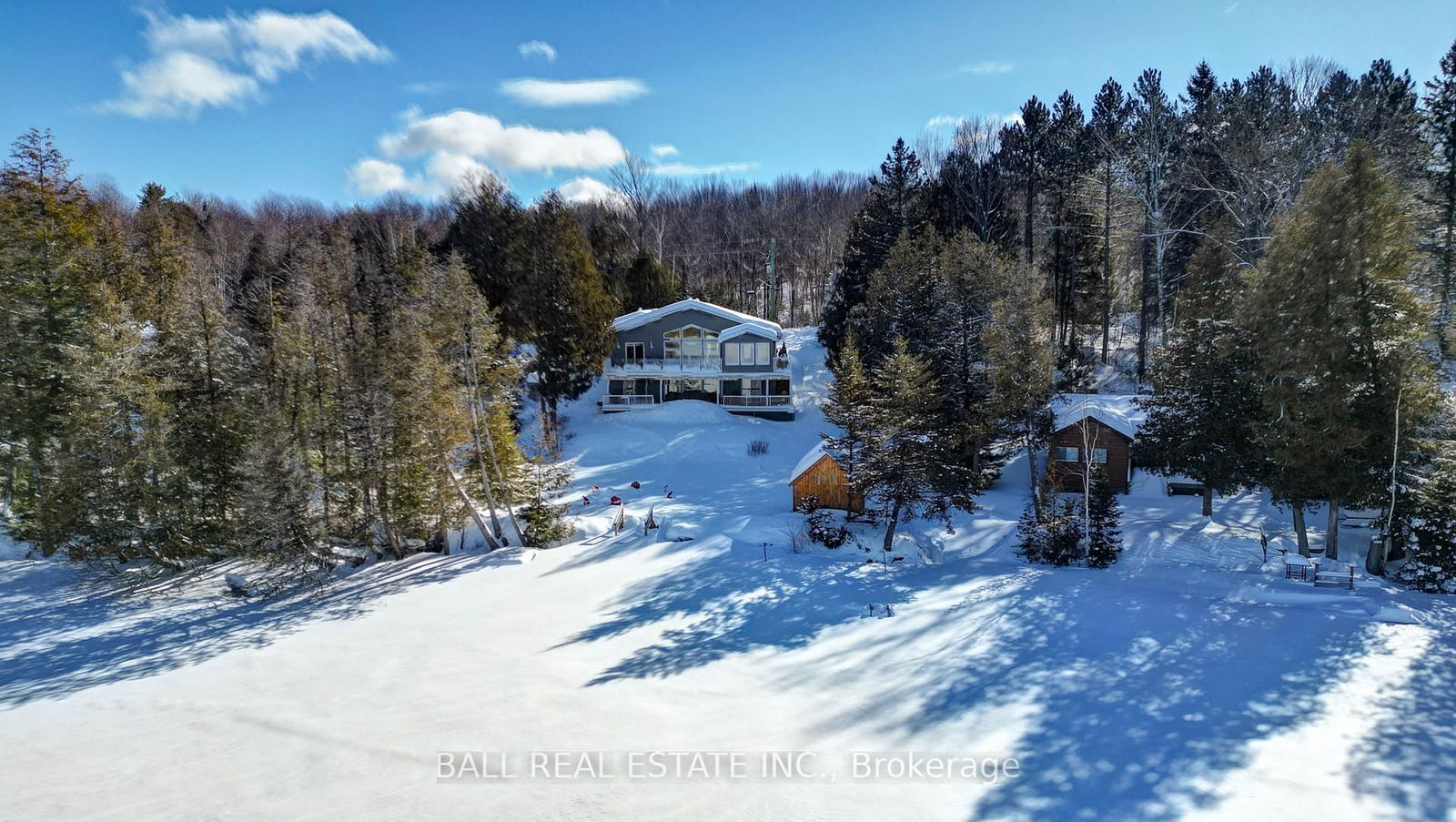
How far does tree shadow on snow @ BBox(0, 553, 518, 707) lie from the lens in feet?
40.5

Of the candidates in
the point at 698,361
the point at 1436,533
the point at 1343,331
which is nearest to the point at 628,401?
the point at 698,361

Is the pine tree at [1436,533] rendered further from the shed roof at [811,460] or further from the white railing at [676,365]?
the white railing at [676,365]

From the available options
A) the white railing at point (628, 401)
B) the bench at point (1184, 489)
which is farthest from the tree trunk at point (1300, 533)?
the white railing at point (628, 401)

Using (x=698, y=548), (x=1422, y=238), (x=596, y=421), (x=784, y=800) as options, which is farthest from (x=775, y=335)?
(x=784, y=800)

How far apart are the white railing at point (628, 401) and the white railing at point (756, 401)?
4.38m

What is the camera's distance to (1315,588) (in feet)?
50.6

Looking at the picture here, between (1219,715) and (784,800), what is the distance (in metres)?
7.26

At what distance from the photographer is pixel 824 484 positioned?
872 inches

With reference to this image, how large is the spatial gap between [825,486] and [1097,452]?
10.7m

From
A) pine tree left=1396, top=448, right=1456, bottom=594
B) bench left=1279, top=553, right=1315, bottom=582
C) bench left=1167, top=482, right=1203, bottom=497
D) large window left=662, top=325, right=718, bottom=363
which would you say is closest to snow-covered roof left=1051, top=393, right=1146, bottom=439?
bench left=1167, top=482, right=1203, bottom=497

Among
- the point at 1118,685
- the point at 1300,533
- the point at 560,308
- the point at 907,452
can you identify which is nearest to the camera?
the point at 1118,685

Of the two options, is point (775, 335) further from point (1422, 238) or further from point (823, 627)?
point (1422, 238)

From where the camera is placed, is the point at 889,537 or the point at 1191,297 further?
the point at 1191,297

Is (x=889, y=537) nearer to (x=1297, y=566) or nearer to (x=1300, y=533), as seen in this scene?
(x=1297, y=566)
